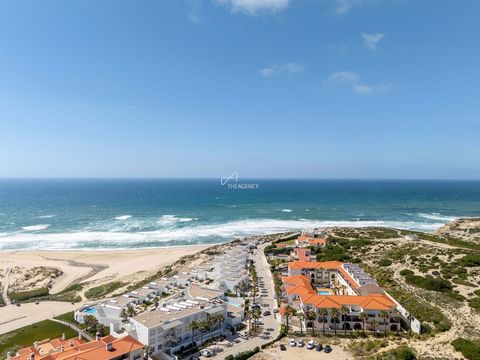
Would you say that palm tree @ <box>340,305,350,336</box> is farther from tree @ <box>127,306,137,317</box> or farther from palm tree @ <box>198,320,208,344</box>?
tree @ <box>127,306,137,317</box>

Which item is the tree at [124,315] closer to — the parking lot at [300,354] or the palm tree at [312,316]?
the parking lot at [300,354]

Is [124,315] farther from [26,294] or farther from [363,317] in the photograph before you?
[363,317]

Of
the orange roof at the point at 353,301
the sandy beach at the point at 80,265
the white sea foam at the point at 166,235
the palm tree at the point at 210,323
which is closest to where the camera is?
the palm tree at the point at 210,323

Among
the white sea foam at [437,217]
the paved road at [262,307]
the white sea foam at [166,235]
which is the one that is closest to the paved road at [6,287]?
the white sea foam at [166,235]

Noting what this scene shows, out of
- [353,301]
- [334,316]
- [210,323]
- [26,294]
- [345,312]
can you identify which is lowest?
[26,294]

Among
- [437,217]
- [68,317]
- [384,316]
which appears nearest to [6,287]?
[68,317]

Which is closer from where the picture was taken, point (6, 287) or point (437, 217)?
point (6, 287)
